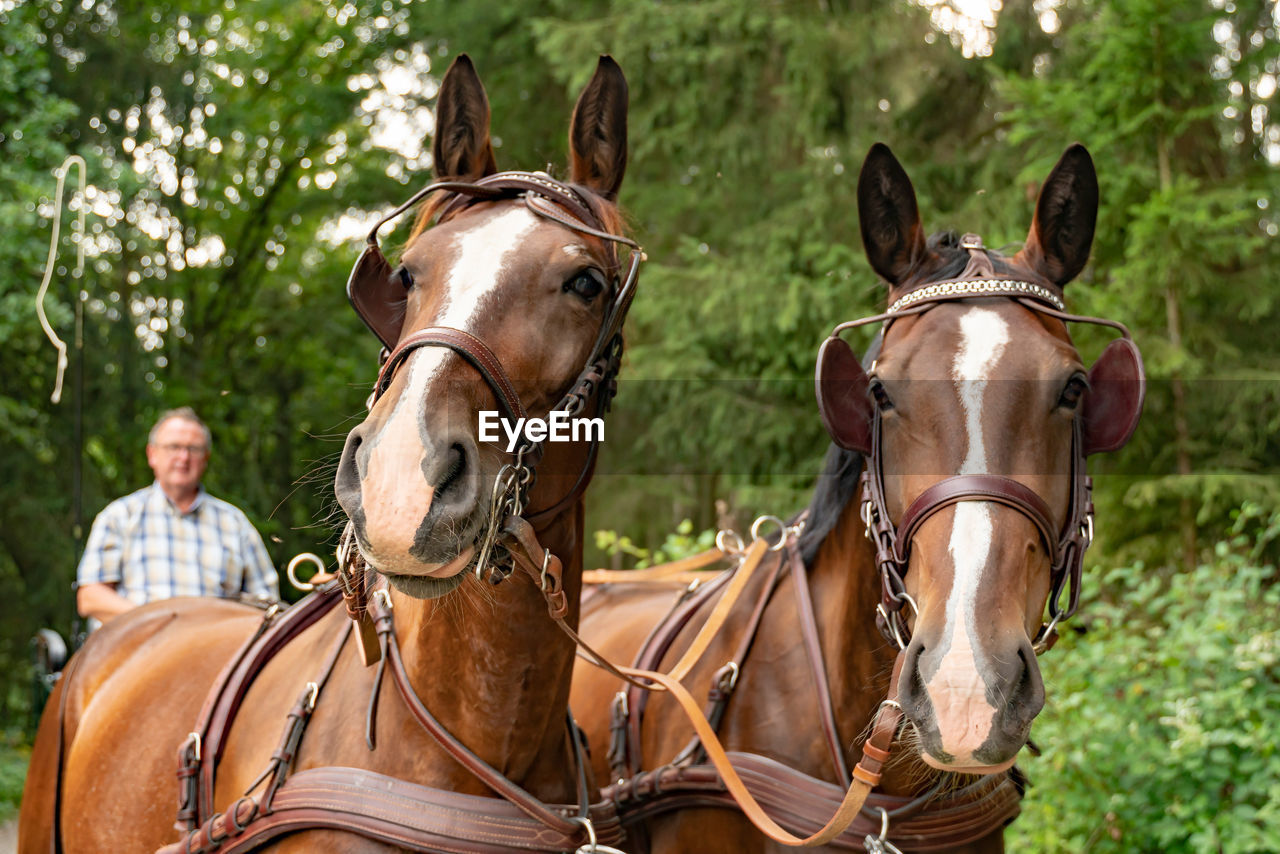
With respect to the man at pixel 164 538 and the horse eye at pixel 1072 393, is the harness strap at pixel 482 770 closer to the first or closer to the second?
the horse eye at pixel 1072 393

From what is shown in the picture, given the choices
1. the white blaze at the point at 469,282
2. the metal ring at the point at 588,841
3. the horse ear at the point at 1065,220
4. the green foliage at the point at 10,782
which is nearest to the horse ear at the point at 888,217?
the horse ear at the point at 1065,220

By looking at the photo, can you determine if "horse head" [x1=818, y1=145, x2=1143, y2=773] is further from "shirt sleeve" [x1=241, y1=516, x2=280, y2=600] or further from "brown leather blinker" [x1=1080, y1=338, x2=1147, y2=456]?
"shirt sleeve" [x1=241, y1=516, x2=280, y2=600]

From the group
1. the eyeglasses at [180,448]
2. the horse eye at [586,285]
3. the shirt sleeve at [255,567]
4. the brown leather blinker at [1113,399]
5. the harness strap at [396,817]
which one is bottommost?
the harness strap at [396,817]

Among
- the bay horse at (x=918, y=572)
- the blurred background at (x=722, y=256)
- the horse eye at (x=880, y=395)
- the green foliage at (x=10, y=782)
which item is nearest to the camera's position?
the bay horse at (x=918, y=572)

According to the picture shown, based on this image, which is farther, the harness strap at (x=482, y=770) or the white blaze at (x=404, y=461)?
the harness strap at (x=482, y=770)

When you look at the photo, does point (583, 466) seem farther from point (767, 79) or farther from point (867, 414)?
point (767, 79)

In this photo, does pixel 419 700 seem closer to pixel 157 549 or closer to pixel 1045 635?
pixel 1045 635

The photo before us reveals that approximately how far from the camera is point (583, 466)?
2115mm

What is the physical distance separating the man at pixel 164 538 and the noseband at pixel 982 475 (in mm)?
2573

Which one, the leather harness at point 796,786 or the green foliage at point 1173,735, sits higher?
the leather harness at point 796,786

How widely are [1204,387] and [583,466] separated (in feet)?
17.4

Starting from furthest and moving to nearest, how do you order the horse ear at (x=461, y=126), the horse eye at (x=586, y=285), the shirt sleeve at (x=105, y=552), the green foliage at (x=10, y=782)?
the green foliage at (x=10, y=782)
the shirt sleeve at (x=105, y=552)
the horse ear at (x=461, y=126)
the horse eye at (x=586, y=285)

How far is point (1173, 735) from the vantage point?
4.06 meters

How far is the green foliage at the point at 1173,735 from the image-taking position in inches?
151
